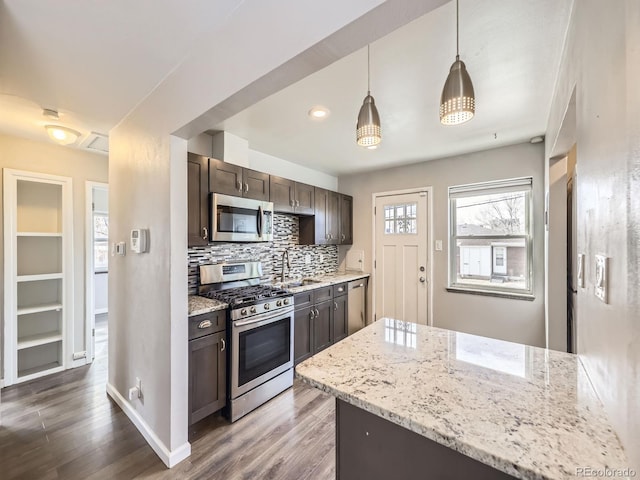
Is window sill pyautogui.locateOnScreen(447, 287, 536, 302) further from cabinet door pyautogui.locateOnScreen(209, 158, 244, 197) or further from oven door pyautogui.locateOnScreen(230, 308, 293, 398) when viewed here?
cabinet door pyautogui.locateOnScreen(209, 158, 244, 197)

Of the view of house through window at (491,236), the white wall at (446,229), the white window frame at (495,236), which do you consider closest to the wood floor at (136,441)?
the white wall at (446,229)

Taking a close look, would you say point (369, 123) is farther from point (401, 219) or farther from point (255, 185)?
point (401, 219)

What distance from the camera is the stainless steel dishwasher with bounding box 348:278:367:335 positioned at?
3.84 metres

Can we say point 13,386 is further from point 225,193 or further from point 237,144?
point 237,144

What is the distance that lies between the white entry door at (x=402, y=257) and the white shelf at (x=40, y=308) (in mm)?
3884

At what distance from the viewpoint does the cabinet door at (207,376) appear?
2.00 meters

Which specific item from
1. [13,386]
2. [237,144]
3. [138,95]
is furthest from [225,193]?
[13,386]

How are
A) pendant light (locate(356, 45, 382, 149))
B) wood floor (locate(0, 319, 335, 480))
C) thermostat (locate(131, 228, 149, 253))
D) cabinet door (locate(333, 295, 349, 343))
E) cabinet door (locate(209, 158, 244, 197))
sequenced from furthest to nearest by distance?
cabinet door (locate(333, 295, 349, 343)) → cabinet door (locate(209, 158, 244, 197)) → thermostat (locate(131, 228, 149, 253)) → wood floor (locate(0, 319, 335, 480)) → pendant light (locate(356, 45, 382, 149))

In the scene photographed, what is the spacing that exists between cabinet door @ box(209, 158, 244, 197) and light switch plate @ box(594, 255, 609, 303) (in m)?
2.47

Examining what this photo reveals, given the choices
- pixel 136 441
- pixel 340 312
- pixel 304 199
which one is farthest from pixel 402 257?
pixel 136 441

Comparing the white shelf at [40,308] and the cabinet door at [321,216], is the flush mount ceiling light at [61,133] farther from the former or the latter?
the cabinet door at [321,216]

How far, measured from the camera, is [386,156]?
350cm

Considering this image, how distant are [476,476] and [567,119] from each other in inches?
65.5

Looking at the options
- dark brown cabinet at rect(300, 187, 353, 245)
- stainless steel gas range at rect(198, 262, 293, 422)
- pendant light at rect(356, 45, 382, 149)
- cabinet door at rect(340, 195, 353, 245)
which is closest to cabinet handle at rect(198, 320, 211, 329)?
stainless steel gas range at rect(198, 262, 293, 422)
